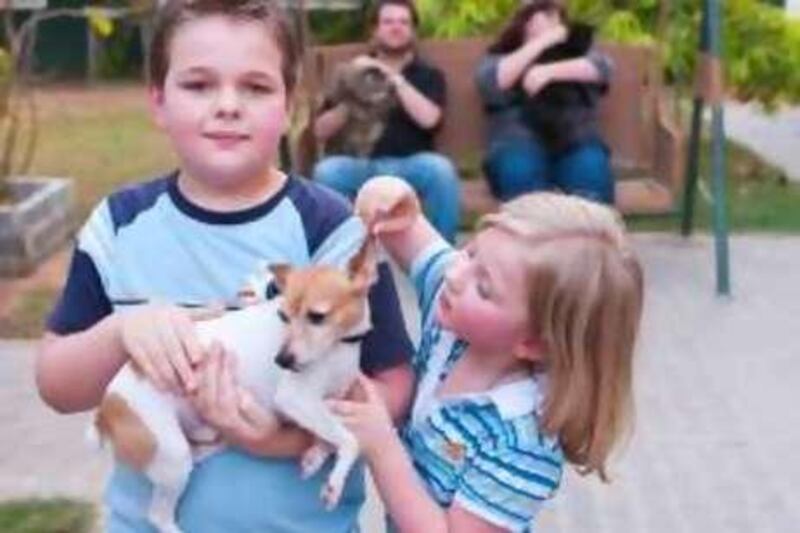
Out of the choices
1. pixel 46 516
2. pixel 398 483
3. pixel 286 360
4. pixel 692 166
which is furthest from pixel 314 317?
pixel 692 166

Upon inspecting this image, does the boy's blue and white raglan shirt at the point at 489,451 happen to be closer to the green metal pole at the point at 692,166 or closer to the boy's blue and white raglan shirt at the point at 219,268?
the boy's blue and white raglan shirt at the point at 219,268

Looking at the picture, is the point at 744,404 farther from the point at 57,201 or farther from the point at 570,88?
the point at 57,201

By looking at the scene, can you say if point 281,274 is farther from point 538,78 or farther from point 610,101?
point 610,101

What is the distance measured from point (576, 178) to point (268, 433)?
278 inches

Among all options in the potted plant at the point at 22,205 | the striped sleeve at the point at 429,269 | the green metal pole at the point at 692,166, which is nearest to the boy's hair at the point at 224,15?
the striped sleeve at the point at 429,269

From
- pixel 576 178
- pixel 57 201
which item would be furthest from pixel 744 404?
pixel 57 201

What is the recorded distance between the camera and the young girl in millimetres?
2510

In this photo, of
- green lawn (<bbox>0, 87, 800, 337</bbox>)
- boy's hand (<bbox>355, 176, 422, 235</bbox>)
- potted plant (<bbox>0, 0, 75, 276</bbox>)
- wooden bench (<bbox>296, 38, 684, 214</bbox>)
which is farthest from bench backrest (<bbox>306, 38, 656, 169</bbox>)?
boy's hand (<bbox>355, 176, 422, 235</bbox>)

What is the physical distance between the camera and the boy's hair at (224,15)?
250cm

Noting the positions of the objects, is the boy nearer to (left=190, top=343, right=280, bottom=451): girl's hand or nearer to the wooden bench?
(left=190, top=343, right=280, bottom=451): girl's hand

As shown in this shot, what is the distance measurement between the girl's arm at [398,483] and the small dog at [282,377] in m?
0.03

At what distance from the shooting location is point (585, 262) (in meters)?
2.52

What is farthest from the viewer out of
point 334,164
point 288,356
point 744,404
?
point 334,164

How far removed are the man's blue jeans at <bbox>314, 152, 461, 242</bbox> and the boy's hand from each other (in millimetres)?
6253
